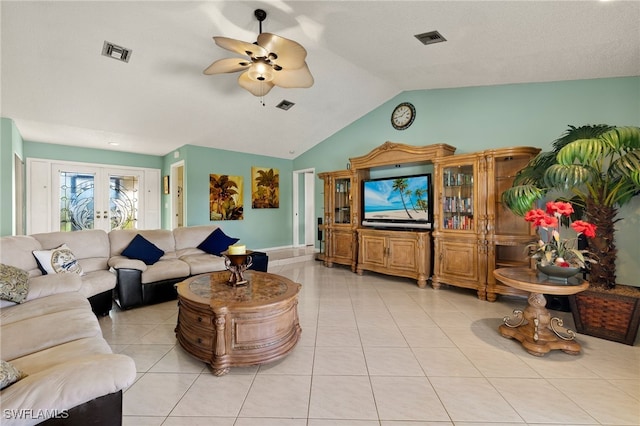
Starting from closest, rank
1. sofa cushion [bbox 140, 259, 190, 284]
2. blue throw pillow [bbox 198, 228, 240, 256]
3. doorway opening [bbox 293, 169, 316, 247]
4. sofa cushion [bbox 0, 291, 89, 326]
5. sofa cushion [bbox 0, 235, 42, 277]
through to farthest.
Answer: sofa cushion [bbox 0, 291, 89, 326], sofa cushion [bbox 0, 235, 42, 277], sofa cushion [bbox 140, 259, 190, 284], blue throw pillow [bbox 198, 228, 240, 256], doorway opening [bbox 293, 169, 316, 247]

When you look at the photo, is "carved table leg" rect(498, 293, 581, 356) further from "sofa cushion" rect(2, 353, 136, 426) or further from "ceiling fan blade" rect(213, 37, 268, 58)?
"ceiling fan blade" rect(213, 37, 268, 58)

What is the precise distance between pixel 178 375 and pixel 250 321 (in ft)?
2.02

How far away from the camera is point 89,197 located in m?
6.20

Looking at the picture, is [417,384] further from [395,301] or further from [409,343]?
[395,301]

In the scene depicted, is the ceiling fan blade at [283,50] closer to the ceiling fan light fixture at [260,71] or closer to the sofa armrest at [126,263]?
the ceiling fan light fixture at [260,71]

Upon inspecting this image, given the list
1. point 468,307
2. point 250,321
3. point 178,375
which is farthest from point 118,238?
point 468,307

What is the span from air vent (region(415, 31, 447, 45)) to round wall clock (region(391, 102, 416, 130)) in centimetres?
191

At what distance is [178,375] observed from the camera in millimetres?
2023

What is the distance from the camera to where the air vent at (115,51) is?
3.21m

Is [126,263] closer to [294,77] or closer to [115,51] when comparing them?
[115,51]

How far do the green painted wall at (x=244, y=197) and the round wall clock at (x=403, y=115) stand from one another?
10.2 ft

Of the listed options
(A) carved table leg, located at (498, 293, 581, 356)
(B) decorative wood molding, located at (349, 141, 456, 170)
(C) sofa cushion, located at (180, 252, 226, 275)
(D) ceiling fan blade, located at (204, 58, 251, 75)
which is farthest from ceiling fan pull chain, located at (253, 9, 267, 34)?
(A) carved table leg, located at (498, 293, 581, 356)

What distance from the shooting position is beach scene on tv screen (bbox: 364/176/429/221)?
4531 mm

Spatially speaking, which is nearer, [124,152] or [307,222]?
[124,152]
